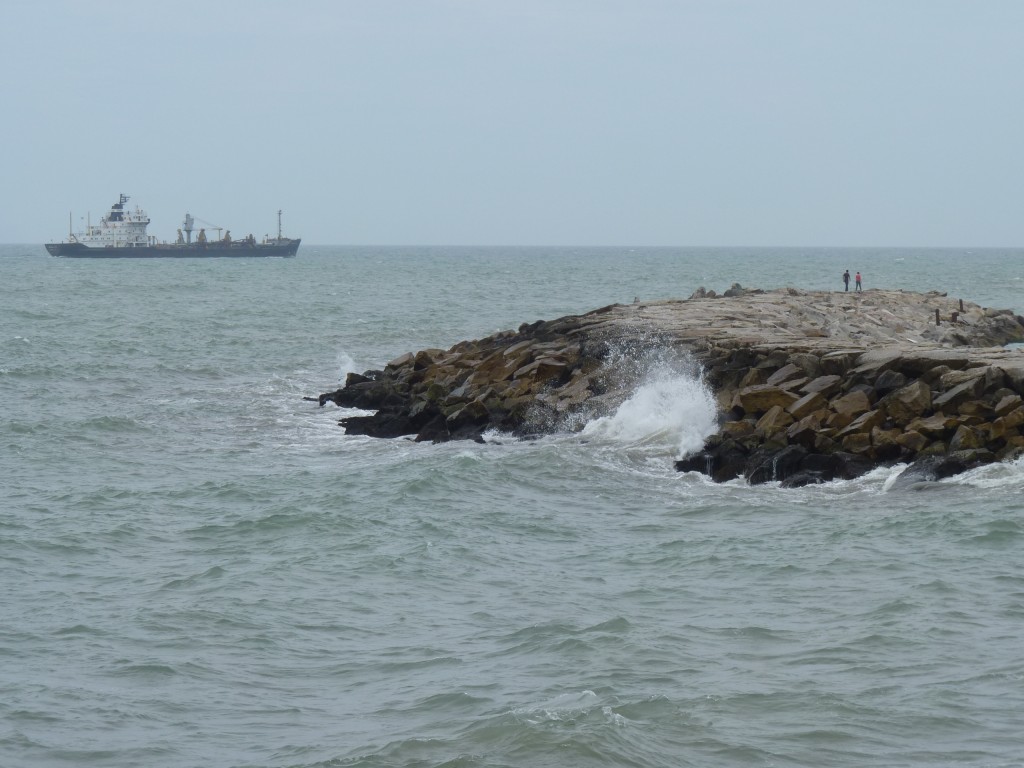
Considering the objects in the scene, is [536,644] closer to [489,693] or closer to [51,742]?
[489,693]

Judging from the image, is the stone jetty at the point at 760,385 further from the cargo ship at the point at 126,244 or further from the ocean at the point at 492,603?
the cargo ship at the point at 126,244

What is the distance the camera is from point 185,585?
14531 mm

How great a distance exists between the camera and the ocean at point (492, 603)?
1020cm

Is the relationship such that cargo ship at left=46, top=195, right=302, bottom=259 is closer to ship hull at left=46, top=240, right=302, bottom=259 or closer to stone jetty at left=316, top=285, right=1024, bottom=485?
ship hull at left=46, top=240, right=302, bottom=259

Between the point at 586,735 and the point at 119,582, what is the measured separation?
22.7ft

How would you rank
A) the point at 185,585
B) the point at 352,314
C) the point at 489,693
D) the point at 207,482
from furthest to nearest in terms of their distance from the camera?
the point at 352,314
the point at 207,482
the point at 185,585
the point at 489,693

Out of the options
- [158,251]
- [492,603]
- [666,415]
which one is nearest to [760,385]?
[666,415]

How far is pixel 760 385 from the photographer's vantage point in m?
22.8

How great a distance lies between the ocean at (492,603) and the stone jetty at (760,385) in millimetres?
694

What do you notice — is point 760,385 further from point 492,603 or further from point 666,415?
point 492,603

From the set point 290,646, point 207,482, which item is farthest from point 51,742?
point 207,482

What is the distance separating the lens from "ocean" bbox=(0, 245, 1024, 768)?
10195mm

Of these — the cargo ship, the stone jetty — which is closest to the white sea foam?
the stone jetty

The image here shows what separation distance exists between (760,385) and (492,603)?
10.4m
